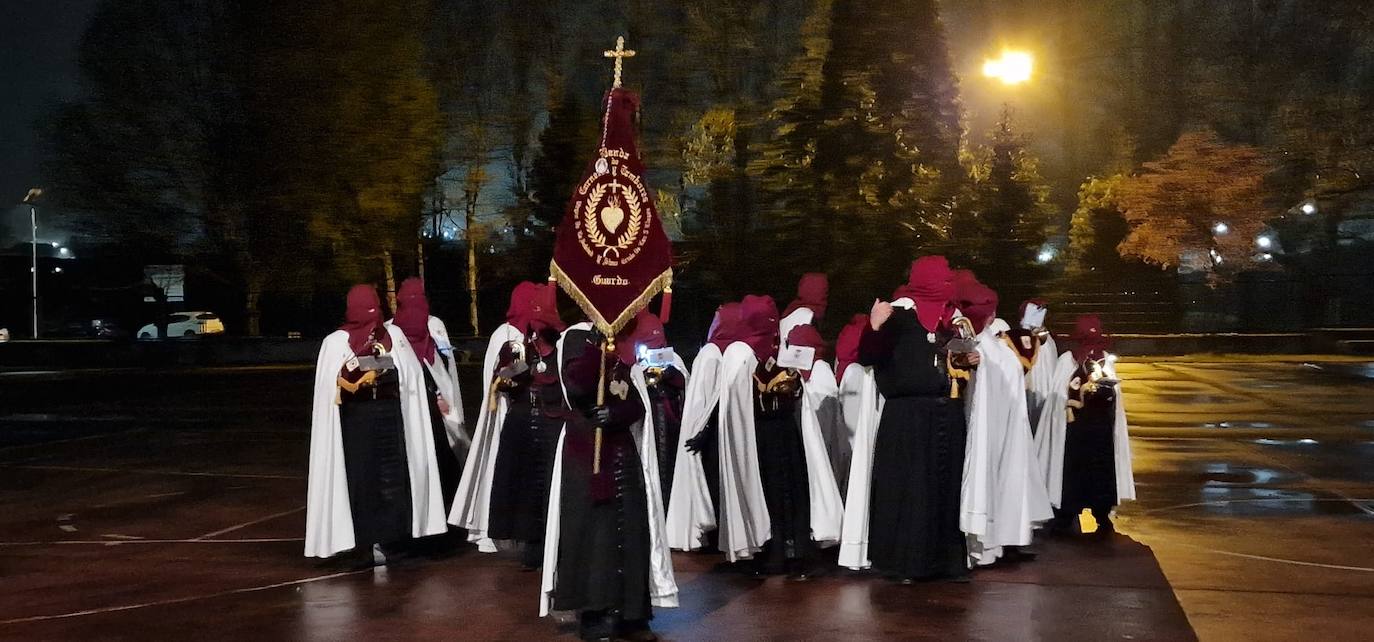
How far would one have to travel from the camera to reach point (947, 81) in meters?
10.3

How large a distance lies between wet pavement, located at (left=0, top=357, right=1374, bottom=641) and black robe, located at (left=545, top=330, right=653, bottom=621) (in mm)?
479

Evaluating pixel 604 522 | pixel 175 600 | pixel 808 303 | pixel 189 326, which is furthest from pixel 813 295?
pixel 189 326

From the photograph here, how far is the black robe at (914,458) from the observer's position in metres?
8.27

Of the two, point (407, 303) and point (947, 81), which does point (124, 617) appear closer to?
point (407, 303)

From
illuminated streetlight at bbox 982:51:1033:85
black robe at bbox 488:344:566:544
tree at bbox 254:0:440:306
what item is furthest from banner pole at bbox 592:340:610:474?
tree at bbox 254:0:440:306

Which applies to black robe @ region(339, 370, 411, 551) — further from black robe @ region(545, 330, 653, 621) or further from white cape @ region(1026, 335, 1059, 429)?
white cape @ region(1026, 335, 1059, 429)

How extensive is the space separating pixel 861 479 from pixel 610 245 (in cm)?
295

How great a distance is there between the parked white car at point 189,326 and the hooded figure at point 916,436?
41304 mm

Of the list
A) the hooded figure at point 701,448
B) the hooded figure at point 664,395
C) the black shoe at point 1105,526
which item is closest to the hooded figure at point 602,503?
the hooded figure at point 664,395

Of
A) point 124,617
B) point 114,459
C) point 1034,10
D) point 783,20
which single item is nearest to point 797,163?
point 783,20

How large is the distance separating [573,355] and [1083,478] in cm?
527

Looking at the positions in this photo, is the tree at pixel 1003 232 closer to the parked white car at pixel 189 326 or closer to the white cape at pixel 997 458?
the white cape at pixel 997 458

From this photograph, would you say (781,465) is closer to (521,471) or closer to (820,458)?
(820,458)

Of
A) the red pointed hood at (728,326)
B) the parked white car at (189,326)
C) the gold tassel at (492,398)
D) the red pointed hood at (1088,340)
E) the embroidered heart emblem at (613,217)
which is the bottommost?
the gold tassel at (492,398)
